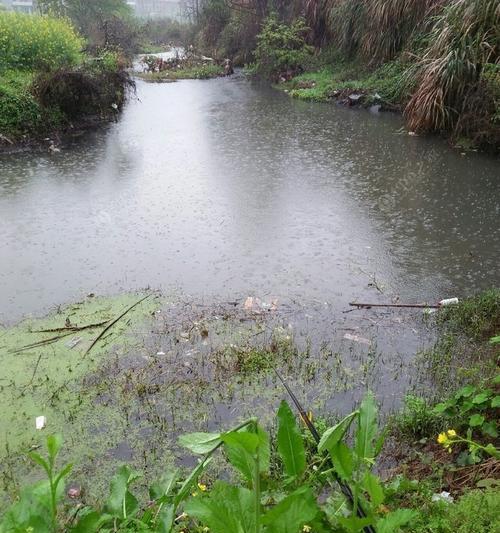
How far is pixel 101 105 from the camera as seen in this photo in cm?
789

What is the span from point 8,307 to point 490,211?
3.81m

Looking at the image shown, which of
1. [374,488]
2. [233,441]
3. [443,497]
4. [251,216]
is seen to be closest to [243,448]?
[233,441]

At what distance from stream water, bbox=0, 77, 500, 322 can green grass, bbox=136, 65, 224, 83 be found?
6.25m

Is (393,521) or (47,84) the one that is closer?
(393,521)

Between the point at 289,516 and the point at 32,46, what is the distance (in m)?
9.59

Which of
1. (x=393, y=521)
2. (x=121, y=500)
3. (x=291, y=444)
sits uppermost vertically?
(x=291, y=444)

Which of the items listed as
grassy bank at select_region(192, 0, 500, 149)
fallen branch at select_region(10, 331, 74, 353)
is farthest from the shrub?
fallen branch at select_region(10, 331, 74, 353)

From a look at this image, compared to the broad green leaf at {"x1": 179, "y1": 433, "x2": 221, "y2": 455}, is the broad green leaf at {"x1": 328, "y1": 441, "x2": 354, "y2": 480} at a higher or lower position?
lower

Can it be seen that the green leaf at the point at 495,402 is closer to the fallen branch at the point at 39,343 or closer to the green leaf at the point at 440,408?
the green leaf at the point at 440,408

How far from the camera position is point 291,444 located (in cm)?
88

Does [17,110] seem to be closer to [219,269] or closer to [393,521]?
[219,269]

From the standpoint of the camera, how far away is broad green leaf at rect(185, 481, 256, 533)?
0.76 metres

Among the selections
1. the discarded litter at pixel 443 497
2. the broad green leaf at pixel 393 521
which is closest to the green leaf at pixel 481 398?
the discarded litter at pixel 443 497

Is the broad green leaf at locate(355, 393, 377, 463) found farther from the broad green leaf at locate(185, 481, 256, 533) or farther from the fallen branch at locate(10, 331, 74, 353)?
the fallen branch at locate(10, 331, 74, 353)
